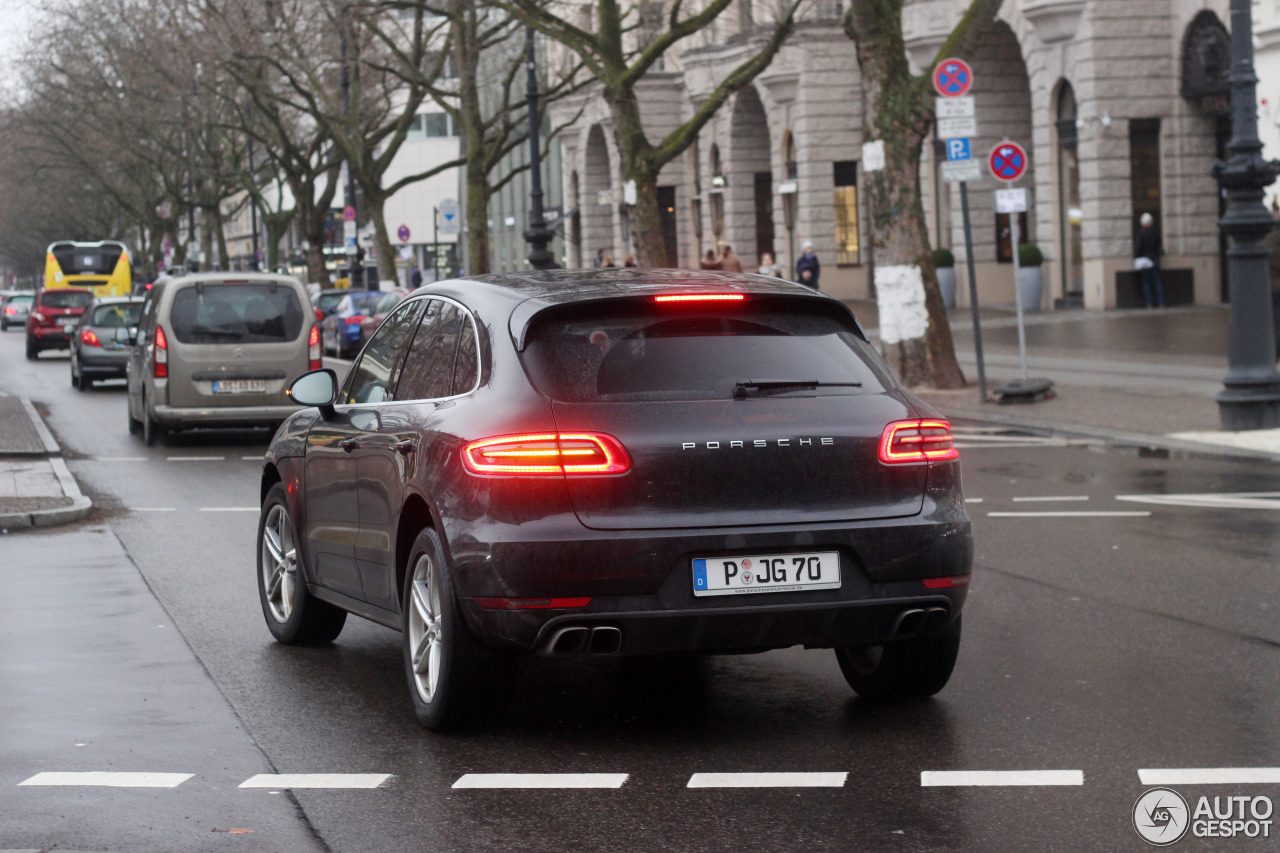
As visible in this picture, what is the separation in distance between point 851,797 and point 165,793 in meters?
1.98

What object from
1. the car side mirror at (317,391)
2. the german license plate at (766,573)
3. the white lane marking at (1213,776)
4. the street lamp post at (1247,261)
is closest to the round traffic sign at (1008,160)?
the street lamp post at (1247,261)

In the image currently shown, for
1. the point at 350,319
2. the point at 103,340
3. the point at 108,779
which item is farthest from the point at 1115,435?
the point at 350,319

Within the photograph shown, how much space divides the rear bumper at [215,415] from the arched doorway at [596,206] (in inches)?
2014

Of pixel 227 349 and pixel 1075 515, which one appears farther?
pixel 227 349

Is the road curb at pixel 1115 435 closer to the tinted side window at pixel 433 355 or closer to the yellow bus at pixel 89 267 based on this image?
the tinted side window at pixel 433 355

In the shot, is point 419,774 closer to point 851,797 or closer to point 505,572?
point 505,572

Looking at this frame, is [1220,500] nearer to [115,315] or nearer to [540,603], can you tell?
[540,603]

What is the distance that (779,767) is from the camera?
5.91 m

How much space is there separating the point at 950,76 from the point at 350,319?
2084 centimetres

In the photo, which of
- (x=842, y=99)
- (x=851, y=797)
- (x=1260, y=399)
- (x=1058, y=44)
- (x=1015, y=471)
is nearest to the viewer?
(x=851, y=797)

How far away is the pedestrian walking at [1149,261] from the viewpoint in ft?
121

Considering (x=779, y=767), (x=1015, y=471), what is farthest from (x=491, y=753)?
(x=1015, y=471)

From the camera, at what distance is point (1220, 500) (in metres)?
12.5

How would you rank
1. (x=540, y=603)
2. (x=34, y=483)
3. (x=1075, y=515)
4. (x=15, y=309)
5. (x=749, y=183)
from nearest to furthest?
(x=540, y=603), (x=1075, y=515), (x=34, y=483), (x=749, y=183), (x=15, y=309)
